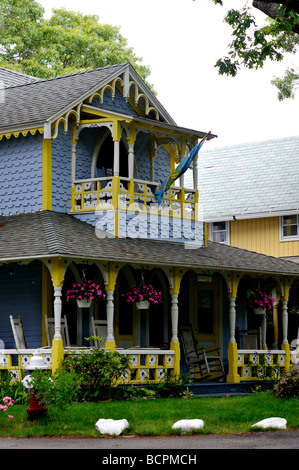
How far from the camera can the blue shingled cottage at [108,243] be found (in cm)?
2030

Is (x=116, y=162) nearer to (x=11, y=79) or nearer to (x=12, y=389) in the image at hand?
(x=12, y=389)

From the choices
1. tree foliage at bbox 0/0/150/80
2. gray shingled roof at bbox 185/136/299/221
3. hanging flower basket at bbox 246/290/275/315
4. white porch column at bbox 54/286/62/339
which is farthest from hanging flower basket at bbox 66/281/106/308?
tree foliage at bbox 0/0/150/80

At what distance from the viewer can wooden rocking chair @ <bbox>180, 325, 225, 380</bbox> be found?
22.8 metres

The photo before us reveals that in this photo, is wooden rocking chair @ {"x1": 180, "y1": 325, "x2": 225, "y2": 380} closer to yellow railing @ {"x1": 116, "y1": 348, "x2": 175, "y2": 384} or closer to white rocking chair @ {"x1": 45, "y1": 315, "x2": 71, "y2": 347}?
yellow railing @ {"x1": 116, "y1": 348, "x2": 175, "y2": 384}

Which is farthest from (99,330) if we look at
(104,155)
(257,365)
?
(104,155)

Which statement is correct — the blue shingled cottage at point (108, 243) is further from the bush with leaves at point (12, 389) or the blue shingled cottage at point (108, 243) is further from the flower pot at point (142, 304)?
the flower pot at point (142, 304)

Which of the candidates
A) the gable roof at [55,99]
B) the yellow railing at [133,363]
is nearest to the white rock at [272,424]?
the yellow railing at [133,363]

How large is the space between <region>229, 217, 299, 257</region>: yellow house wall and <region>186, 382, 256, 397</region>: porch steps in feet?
37.4

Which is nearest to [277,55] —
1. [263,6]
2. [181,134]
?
[263,6]

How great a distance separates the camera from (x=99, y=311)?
2219cm

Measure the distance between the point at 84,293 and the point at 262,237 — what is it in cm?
1491

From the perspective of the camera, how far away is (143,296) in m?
Result: 21.7

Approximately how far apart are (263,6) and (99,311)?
8.40 meters
